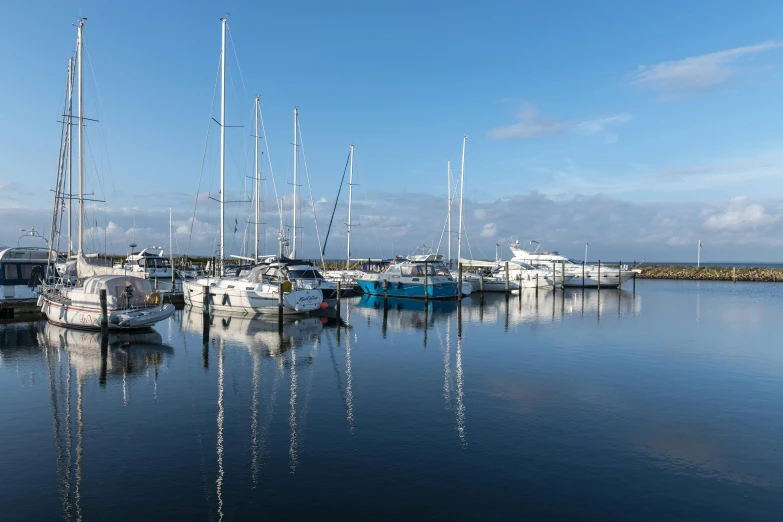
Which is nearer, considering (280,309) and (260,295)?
(280,309)

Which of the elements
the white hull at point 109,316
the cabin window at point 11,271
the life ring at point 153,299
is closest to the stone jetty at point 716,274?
the life ring at point 153,299

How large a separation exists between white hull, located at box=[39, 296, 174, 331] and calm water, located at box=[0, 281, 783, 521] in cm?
76

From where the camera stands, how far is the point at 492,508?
29.1 ft

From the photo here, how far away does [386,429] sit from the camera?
12719 millimetres

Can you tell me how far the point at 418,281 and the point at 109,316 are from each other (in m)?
26.7

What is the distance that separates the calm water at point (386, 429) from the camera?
29.8ft

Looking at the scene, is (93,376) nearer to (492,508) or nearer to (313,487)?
(313,487)

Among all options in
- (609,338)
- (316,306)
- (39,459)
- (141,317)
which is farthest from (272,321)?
(39,459)

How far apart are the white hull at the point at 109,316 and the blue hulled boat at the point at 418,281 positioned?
23.6 metres

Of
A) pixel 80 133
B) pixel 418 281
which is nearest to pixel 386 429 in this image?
pixel 80 133

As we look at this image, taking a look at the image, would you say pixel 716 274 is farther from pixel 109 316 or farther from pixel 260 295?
pixel 109 316

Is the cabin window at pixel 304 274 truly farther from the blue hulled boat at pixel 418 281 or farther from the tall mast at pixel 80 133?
the tall mast at pixel 80 133

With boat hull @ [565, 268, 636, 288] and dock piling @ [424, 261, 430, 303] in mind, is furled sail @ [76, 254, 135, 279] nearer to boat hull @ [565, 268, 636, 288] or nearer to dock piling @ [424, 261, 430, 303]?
dock piling @ [424, 261, 430, 303]

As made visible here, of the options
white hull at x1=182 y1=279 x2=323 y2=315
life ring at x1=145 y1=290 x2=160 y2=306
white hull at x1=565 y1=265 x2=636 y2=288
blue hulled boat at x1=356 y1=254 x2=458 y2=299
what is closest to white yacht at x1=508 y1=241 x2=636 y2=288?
white hull at x1=565 y1=265 x2=636 y2=288
